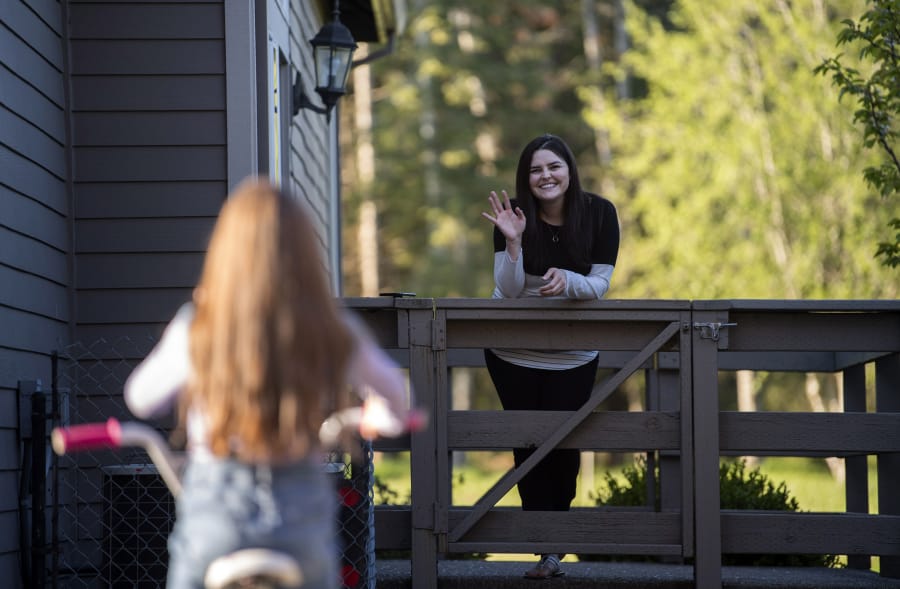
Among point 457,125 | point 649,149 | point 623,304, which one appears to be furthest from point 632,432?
point 457,125

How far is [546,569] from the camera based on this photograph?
16.9 ft

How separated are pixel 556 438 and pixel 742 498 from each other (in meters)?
2.27

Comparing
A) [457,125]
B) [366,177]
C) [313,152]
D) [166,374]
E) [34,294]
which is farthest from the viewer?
[366,177]

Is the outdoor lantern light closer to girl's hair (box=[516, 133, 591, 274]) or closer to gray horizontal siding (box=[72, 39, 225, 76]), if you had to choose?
gray horizontal siding (box=[72, 39, 225, 76])

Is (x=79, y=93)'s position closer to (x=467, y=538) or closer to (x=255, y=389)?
(x=467, y=538)

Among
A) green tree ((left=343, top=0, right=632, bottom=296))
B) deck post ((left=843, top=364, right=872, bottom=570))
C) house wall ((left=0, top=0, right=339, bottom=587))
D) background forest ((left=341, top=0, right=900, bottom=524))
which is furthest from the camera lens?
green tree ((left=343, top=0, right=632, bottom=296))

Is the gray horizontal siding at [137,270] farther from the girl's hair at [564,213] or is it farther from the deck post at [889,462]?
the deck post at [889,462]

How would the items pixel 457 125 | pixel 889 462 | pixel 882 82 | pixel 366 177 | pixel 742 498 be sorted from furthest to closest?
pixel 366 177 < pixel 457 125 < pixel 742 498 < pixel 882 82 < pixel 889 462

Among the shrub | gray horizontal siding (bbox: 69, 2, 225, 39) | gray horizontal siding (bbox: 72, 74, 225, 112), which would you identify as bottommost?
the shrub

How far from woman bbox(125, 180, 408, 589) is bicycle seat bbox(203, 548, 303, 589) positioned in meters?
0.02

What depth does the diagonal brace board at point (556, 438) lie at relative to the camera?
4957 millimetres

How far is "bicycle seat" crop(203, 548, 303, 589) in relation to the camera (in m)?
2.47

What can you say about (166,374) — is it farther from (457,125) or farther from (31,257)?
(457,125)

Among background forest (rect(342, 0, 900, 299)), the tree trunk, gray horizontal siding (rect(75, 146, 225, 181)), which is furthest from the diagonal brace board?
the tree trunk
